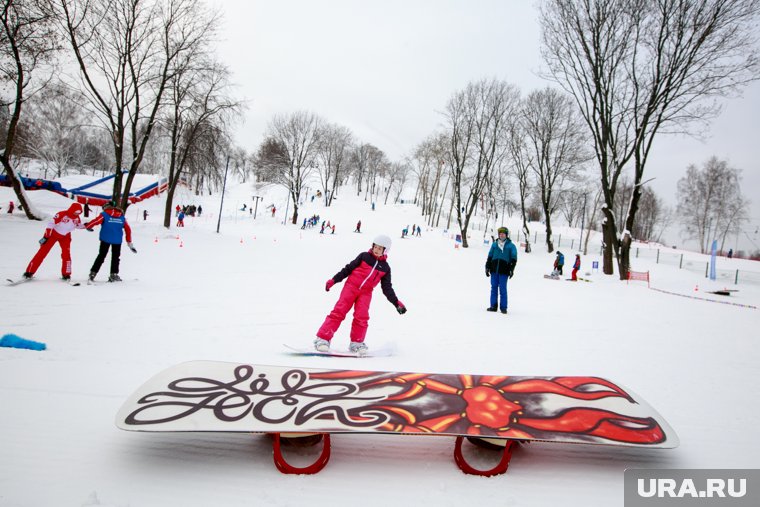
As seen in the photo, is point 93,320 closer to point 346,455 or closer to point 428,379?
point 346,455

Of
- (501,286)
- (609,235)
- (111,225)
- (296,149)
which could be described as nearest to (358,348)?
(501,286)

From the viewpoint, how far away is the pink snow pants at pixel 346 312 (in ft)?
14.8

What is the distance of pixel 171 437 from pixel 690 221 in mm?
56320

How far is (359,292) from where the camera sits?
4.54m

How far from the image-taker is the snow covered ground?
2.16m

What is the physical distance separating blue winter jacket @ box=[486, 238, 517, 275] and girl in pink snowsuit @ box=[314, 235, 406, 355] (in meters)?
3.58

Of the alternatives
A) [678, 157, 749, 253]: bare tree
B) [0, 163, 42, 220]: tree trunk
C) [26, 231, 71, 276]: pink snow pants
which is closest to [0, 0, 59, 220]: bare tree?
[0, 163, 42, 220]: tree trunk

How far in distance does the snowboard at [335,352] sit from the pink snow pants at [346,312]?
7.7 inches

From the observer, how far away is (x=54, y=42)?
15227 millimetres

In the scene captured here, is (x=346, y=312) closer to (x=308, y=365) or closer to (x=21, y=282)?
(x=308, y=365)

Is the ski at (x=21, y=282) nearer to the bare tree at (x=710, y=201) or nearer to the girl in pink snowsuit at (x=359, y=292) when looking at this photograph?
the girl in pink snowsuit at (x=359, y=292)

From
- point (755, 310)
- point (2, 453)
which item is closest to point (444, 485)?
point (2, 453)

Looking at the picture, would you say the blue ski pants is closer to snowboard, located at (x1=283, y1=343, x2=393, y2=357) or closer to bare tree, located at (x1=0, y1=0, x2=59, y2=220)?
snowboard, located at (x1=283, y1=343, x2=393, y2=357)

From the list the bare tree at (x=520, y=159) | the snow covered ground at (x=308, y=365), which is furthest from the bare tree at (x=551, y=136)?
the snow covered ground at (x=308, y=365)
